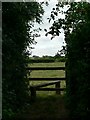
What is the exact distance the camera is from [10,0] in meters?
8.59

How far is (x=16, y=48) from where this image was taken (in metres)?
9.38

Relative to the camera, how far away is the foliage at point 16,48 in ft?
27.5

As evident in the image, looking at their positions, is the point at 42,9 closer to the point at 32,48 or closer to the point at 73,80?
the point at 32,48

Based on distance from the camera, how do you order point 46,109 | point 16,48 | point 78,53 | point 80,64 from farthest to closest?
1. point 46,109
2. point 16,48
3. point 78,53
4. point 80,64

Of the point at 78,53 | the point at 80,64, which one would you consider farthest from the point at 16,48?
the point at 80,64

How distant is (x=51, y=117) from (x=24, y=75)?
157cm

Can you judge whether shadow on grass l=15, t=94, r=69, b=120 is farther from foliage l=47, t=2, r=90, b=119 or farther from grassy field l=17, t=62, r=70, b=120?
foliage l=47, t=2, r=90, b=119

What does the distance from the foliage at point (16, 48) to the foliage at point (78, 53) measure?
72 cm

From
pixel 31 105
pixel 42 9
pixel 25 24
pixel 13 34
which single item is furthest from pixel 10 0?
pixel 31 105

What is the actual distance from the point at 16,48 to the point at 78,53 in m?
1.80

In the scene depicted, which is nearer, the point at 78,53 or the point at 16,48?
the point at 78,53

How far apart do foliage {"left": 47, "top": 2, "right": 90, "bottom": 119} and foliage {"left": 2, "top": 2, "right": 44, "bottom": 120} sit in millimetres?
716

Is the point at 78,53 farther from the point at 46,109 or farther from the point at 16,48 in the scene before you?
the point at 46,109

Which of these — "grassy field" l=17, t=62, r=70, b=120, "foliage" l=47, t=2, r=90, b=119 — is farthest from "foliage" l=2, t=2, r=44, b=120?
"foliage" l=47, t=2, r=90, b=119
